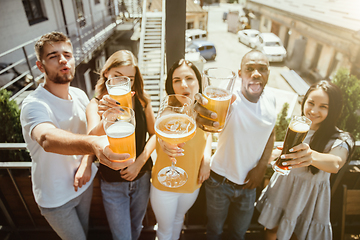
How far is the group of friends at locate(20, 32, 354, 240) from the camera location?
1.69 m

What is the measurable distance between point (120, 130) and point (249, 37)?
2231 centimetres

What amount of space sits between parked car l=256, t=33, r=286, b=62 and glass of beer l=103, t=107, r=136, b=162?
59.1ft

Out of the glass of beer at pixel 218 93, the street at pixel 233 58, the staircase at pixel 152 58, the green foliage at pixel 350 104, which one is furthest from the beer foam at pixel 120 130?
the street at pixel 233 58

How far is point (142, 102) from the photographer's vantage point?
1938mm

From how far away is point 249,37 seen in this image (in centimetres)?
2053

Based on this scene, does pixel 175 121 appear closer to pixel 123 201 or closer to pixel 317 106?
pixel 123 201

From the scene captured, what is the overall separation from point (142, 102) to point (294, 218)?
178cm

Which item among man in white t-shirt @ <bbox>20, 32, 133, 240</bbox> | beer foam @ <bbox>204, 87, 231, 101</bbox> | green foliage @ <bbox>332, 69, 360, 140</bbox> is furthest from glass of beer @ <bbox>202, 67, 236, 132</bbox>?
green foliage @ <bbox>332, 69, 360, 140</bbox>

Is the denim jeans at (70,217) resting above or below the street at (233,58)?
above

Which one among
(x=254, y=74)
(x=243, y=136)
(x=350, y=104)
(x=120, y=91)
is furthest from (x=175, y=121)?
(x=350, y=104)

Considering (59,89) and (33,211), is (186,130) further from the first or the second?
(33,211)

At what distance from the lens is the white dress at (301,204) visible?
5.82 feet

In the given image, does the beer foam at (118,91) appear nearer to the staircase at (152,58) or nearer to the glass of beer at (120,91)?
the glass of beer at (120,91)

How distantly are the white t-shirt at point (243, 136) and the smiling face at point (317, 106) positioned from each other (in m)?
0.29
